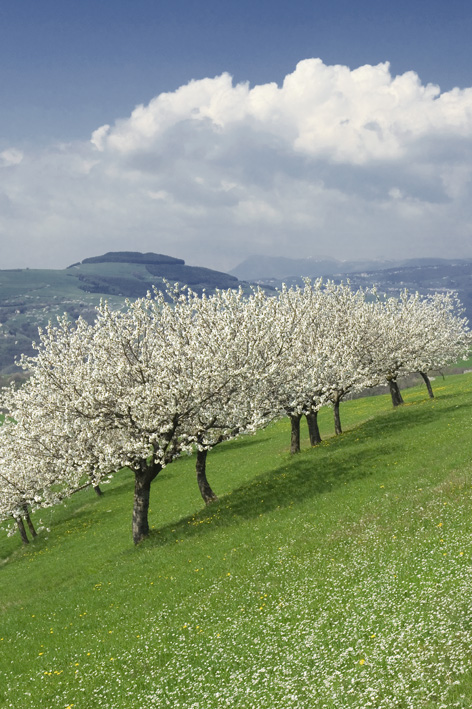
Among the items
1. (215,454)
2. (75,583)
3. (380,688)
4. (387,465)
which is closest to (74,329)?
(75,583)

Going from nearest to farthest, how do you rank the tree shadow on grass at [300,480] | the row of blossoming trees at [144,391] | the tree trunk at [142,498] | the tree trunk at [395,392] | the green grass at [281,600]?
the green grass at [281,600]
the row of blossoming trees at [144,391]
the tree shadow on grass at [300,480]
the tree trunk at [142,498]
the tree trunk at [395,392]

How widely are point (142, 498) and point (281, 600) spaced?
16820mm

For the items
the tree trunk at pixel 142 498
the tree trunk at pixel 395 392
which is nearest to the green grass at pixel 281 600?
the tree trunk at pixel 142 498

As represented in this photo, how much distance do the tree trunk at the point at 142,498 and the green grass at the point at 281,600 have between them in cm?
96

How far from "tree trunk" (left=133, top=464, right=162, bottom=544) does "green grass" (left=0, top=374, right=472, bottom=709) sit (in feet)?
3.14

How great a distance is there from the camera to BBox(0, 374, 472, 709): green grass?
1206 cm

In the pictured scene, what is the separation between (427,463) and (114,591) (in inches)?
760

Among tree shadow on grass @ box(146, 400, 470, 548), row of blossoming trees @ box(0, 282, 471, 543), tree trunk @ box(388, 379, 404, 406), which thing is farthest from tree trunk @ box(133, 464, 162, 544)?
tree trunk @ box(388, 379, 404, 406)

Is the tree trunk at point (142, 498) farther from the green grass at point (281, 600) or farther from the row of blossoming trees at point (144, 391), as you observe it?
the green grass at point (281, 600)

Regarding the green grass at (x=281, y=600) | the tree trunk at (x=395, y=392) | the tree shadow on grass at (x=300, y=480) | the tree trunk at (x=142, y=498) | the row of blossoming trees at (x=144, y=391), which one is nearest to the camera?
the green grass at (x=281, y=600)

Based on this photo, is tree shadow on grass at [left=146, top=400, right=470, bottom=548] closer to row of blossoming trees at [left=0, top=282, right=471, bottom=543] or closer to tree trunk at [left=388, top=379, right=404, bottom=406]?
row of blossoming trees at [left=0, top=282, right=471, bottom=543]

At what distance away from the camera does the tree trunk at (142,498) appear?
32.7 meters

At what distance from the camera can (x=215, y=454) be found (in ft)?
220

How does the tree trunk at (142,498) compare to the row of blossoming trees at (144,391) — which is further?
the tree trunk at (142,498)
